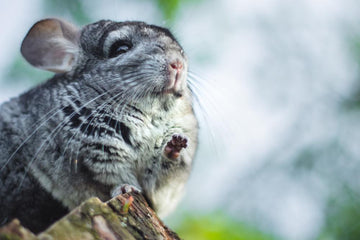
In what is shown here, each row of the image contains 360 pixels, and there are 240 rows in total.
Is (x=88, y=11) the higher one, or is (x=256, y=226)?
(x=88, y=11)

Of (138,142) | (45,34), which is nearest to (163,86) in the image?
(138,142)

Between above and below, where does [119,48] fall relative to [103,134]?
above

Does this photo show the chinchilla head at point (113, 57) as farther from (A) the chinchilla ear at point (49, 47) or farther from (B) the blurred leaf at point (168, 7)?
(B) the blurred leaf at point (168, 7)

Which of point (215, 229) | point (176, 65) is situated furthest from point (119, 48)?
point (215, 229)

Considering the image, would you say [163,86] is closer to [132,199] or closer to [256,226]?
[132,199]

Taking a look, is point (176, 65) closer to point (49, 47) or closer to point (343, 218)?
point (49, 47)

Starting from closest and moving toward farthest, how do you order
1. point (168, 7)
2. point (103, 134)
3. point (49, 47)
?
point (103, 134) < point (49, 47) < point (168, 7)
